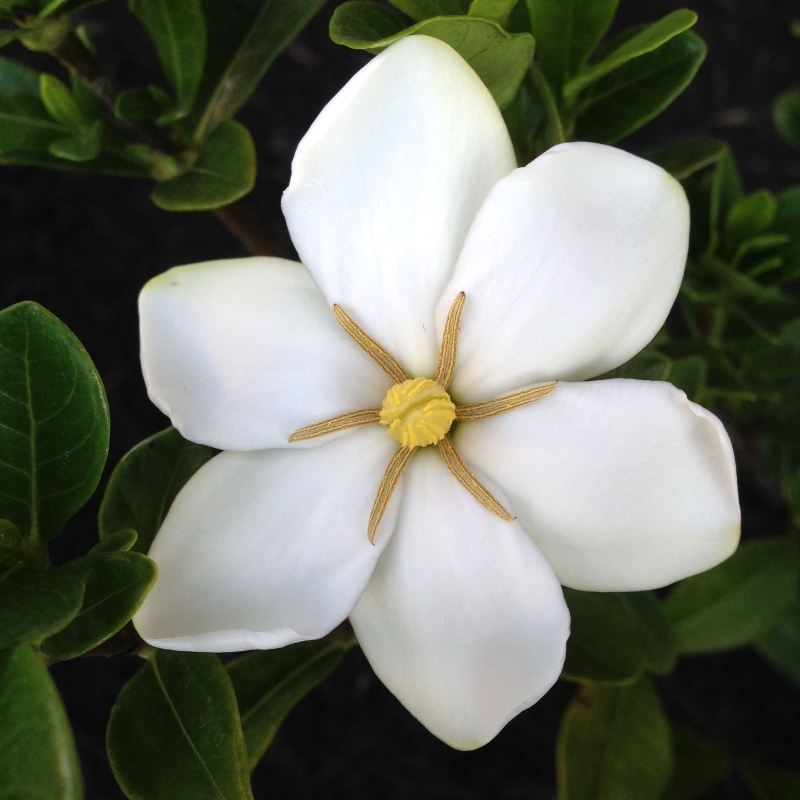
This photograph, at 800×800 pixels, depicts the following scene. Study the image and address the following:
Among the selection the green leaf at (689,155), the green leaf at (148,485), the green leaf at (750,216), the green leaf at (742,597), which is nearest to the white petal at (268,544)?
the green leaf at (148,485)

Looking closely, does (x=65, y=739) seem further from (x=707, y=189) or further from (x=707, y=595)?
(x=707, y=595)

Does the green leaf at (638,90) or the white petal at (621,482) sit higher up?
the green leaf at (638,90)

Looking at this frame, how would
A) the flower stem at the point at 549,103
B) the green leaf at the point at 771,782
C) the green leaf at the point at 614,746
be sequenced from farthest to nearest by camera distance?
1. the green leaf at the point at 771,782
2. the green leaf at the point at 614,746
3. the flower stem at the point at 549,103

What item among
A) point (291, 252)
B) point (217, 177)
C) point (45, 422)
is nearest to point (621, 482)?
point (45, 422)

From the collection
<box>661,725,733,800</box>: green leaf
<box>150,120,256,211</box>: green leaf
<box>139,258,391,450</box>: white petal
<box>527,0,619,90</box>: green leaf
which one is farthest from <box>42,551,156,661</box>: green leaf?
<box>661,725,733,800</box>: green leaf

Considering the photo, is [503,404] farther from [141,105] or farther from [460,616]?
[141,105]

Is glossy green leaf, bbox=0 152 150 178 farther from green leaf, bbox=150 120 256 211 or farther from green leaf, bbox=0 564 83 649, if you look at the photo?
green leaf, bbox=0 564 83 649

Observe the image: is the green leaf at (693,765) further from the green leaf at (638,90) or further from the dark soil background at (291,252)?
the green leaf at (638,90)
